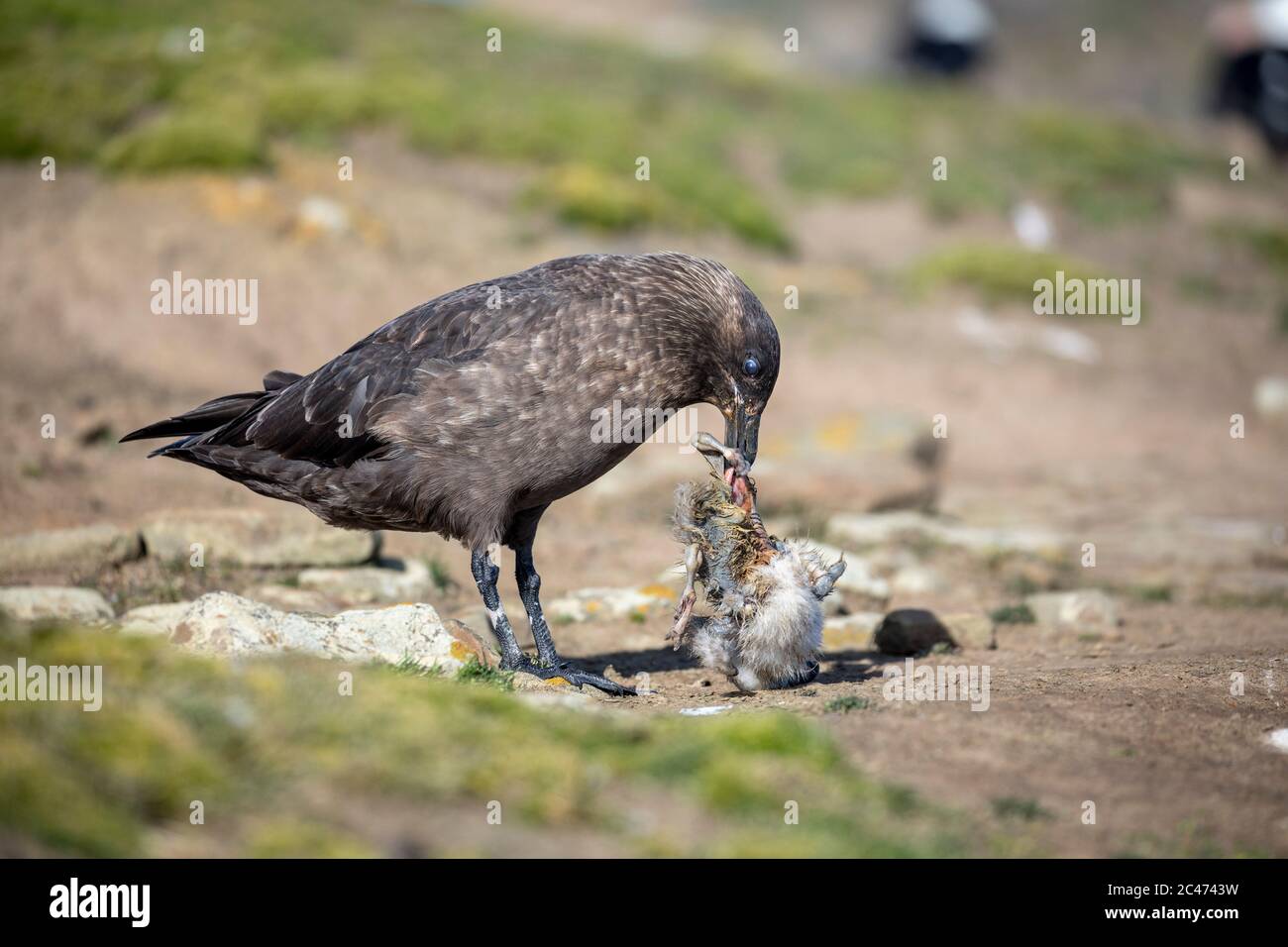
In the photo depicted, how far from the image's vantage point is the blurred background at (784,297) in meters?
9.66

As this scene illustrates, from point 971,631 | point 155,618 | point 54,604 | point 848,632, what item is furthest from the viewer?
point 848,632

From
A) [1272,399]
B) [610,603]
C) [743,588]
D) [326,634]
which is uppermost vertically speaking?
[1272,399]

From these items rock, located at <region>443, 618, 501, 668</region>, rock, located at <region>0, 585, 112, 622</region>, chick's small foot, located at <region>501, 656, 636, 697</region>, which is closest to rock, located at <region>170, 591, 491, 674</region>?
rock, located at <region>443, 618, 501, 668</region>

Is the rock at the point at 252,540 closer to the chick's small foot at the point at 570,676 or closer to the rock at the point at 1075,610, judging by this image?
the chick's small foot at the point at 570,676

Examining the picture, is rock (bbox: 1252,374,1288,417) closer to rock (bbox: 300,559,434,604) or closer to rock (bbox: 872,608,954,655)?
rock (bbox: 872,608,954,655)

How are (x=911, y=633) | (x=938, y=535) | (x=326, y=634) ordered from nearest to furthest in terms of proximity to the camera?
(x=326, y=634) → (x=911, y=633) → (x=938, y=535)

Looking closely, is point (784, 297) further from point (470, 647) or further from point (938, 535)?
point (470, 647)

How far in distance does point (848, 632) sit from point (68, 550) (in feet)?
20.4

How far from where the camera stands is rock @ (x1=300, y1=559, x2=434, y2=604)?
33.9 feet

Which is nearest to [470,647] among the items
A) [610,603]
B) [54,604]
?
[610,603]

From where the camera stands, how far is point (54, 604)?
8.97 metres

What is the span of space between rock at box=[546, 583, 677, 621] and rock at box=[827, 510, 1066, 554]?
308 centimetres

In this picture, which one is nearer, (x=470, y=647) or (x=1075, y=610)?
(x=470, y=647)
